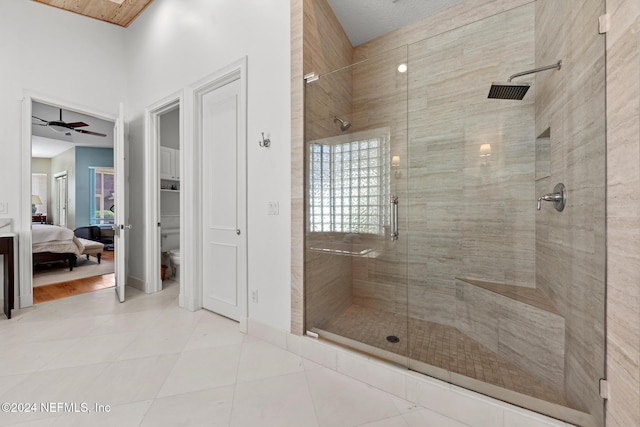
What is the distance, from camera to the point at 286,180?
2023 millimetres

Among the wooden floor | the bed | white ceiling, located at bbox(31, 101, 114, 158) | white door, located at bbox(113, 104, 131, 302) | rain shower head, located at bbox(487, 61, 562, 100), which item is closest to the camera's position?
rain shower head, located at bbox(487, 61, 562, 100)

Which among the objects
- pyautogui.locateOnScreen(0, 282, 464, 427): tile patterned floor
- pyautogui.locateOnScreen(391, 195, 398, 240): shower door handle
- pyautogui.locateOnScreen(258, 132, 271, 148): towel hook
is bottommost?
pyautogui.locateOnScreen(0, 282, 464, 427): tile patterned floor

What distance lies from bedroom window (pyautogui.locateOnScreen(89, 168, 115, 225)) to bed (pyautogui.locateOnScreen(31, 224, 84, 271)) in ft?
10.7

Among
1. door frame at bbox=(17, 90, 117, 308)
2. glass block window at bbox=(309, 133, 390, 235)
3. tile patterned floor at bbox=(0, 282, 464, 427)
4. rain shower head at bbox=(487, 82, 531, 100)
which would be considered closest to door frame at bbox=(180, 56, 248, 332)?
tile patterned floor at bbox=(0, 282, 464, 427)

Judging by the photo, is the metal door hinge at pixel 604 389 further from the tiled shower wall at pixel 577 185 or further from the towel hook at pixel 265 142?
the towel hook at pixel 265 142

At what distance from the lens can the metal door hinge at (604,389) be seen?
111cm

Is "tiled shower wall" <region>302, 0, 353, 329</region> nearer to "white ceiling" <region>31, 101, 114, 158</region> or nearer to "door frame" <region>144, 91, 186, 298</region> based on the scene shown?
"door frame" <region>144, 91, 186, 298</region>

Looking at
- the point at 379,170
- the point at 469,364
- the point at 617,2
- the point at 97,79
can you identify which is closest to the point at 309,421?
the point at 469,364

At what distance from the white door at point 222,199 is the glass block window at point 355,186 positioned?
2.43 feet

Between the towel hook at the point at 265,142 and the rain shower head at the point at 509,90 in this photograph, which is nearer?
the rain shower head at the point at 509,90

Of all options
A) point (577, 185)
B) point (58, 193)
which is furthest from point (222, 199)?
point (58, 193)

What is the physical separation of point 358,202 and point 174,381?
1.71m

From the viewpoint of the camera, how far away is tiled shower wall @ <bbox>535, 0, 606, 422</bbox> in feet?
3.93

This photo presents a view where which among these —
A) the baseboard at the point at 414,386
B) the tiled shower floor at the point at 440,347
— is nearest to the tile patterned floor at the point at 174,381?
the baseboard at the point at 414,386
